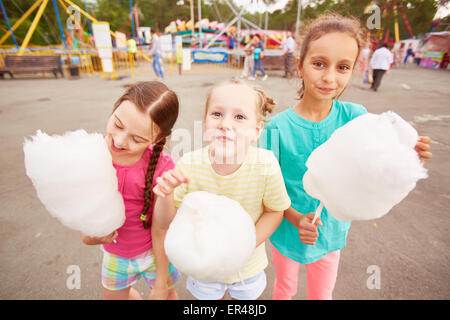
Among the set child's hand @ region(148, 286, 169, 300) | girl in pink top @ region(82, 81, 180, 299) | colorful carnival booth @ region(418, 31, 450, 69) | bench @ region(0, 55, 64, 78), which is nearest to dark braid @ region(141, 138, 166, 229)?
girl in pink top @ region(82, 81, 180, 299)

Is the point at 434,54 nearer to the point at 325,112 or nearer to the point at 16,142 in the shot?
the point at 325,112

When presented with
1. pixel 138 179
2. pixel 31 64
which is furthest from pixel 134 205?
pixel 31 64

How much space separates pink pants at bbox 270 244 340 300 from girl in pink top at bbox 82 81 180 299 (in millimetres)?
628

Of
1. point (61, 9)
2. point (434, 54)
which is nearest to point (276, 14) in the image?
point (434, 54)

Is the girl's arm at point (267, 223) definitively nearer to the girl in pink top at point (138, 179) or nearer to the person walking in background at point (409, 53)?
the girl in pink top at point (138, 179)

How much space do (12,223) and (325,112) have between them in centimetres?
278

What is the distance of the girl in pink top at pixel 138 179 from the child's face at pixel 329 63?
64 cm

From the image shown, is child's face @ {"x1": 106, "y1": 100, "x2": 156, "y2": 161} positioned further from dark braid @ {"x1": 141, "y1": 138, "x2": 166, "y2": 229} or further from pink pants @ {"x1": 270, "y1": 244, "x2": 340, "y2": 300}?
pink pants @ {"x1": 270, "y1": 244, "x2": 340, "y2": 300}

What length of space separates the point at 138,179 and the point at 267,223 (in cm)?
62

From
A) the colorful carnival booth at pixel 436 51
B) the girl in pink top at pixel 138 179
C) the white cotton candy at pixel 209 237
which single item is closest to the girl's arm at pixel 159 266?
the girl in pink top at pixel 138 179

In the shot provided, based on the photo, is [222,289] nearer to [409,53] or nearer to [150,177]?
[150,177]

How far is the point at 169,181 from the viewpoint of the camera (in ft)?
2.56

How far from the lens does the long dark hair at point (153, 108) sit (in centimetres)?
100
